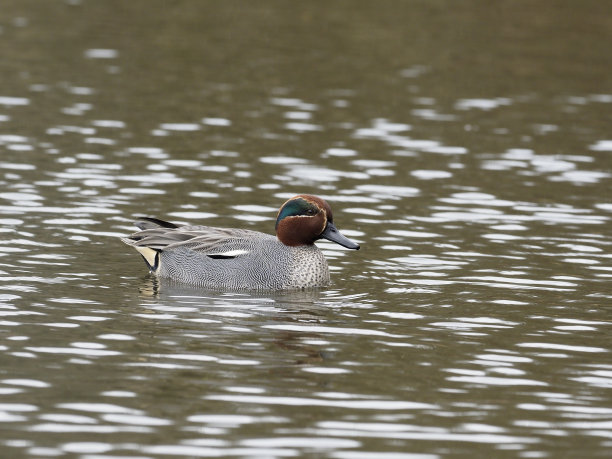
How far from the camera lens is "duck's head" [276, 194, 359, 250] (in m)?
13.9

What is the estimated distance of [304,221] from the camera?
13.9 m

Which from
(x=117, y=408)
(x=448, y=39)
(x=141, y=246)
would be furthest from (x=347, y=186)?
(x=448, y=39)

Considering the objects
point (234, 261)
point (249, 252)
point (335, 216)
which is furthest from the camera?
point (335, 216)

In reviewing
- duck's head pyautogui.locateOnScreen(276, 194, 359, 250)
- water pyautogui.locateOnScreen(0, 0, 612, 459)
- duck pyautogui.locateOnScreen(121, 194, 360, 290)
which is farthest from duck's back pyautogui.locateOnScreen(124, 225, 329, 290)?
Result: water pyautogui.locateOnScreen(0, 0, 612, 459)

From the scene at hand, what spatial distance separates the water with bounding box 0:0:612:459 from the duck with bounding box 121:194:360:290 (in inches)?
10.3

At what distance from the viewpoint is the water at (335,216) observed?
31.5 feet

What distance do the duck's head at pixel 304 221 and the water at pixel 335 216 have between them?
630mm

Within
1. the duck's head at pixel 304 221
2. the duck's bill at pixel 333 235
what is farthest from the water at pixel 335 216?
the duck's head at pixel 304 221

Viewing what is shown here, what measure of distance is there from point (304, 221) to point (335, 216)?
2729 millimetres

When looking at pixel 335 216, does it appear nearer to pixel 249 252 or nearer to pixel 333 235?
pixel 333 235

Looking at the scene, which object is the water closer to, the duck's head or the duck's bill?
the duck's bill

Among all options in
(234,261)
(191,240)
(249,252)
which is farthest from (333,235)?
(191,240)

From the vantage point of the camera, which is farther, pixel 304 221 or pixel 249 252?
pixel 304 221

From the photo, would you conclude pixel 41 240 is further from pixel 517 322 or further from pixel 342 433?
pixel 342 433
